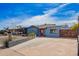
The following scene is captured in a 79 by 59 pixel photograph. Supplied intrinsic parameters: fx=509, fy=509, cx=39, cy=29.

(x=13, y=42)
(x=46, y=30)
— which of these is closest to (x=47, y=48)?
(x=46, y=30)

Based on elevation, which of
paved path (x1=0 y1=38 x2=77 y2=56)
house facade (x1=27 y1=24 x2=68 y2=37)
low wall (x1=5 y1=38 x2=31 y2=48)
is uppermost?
house facade (x1=27 y1=24 x2=68 y2=37)

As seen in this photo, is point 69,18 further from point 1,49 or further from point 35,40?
point 1,49

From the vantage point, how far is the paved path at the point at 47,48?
5.43 metres

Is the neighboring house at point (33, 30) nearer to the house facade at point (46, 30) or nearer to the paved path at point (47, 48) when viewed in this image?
the house facade at point (46, 30)

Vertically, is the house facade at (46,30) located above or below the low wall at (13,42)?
above

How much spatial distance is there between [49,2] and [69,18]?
10.7 inches

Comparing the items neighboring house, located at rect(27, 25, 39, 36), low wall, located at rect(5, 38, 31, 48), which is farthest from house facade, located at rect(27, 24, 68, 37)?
low wall, located at rect(5, 38, 31, 48)

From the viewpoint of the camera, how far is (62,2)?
17.7 feet

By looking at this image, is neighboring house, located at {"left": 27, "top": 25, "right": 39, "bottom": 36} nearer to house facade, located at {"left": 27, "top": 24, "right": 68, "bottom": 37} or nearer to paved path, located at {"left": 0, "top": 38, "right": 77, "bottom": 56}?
house facade, located at {"left": 27, "top": 24, "right": 68, "bottom": 37}

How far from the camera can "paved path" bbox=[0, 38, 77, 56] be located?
5430 millimetres

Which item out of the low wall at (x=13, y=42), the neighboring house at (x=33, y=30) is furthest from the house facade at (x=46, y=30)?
the low wall at (x=13, y=42)

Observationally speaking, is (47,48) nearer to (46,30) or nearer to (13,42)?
(46,30)

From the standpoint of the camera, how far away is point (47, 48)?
5449mm

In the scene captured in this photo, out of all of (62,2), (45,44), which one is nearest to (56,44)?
(45,44)
